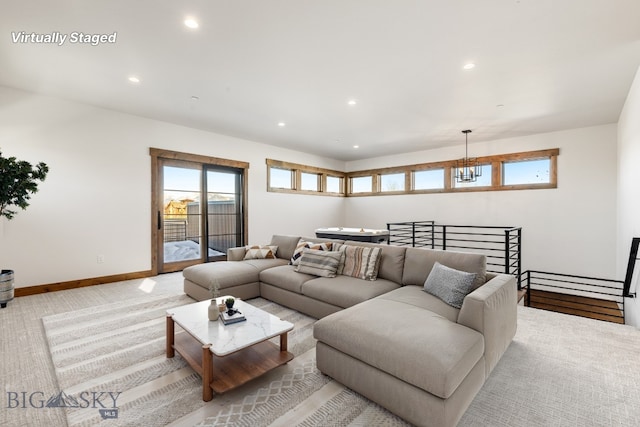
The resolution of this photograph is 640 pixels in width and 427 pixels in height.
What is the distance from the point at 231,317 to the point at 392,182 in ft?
21.5

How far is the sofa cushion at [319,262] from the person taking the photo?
339 cm

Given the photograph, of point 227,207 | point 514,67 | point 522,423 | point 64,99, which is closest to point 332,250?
point 522,423

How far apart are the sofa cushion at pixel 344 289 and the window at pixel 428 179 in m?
4.70

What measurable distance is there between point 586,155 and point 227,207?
23.3ft

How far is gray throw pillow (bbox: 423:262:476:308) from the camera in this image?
7.71ft

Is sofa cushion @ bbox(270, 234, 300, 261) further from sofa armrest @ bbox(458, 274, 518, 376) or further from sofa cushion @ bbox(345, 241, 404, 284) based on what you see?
sofa armrest @ bbox(458, 274, 518, 376)

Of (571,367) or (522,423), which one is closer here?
(522,423)

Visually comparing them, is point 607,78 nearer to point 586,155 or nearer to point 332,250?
point 586,155

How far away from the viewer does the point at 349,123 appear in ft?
17.0

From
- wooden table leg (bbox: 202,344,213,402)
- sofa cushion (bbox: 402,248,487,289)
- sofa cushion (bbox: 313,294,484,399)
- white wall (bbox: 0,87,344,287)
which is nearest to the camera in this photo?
sofa cushion (bbox: 313,294,484,399)

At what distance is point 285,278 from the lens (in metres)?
3.48

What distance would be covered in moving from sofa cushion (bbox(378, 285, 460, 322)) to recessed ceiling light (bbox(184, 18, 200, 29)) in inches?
114

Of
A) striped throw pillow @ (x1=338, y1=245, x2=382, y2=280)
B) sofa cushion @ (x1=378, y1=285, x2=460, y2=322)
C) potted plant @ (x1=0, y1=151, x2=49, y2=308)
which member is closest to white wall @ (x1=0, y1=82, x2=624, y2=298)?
potted plant @ (x1=0, y1=151, x2=49, y2=308)

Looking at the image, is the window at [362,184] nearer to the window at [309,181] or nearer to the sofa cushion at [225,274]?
the window at [309,181]
